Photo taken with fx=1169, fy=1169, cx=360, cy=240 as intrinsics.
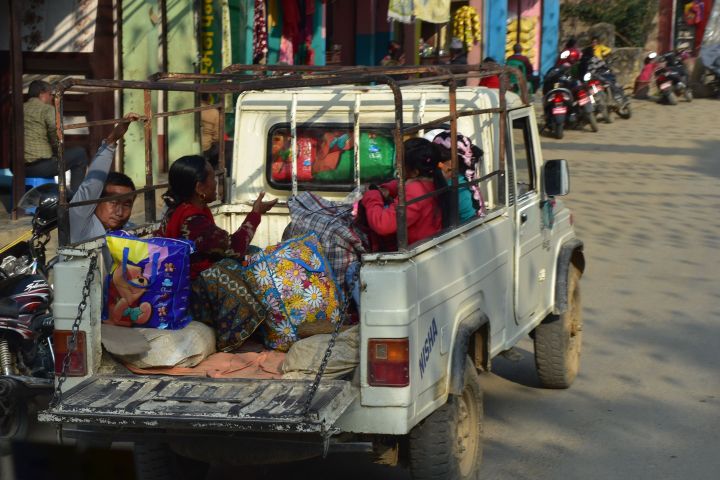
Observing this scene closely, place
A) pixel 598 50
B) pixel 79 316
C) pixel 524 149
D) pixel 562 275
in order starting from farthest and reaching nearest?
1. pixel 598 50
2. pixel 562 275
3. pixel 524 149
4. pixel 79 316

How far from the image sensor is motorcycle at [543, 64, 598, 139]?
1903 cm

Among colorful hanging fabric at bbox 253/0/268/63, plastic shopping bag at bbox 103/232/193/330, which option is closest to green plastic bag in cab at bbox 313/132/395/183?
plastic shopping bag at bbox 103/232/193/330

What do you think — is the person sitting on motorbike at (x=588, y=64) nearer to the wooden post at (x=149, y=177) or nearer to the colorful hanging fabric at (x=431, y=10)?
the colorful hanging fabric at (x=431, y=10)

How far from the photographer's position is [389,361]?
434cm

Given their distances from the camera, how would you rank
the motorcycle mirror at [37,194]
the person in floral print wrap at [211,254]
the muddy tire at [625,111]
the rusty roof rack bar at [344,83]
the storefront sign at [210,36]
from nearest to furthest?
the rusty roof rack bar at [344,83]
the person in floral print wrap at [211,254]
the motorcycle mirror at [37,194]
the storefront sign at [210,36]
the muddy tire at [625,111]

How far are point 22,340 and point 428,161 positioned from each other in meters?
2.31

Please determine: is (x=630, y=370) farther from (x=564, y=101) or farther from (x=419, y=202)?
(x=564, y=101)

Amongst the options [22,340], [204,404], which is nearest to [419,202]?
[204,404]

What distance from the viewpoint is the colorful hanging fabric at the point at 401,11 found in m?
18.2

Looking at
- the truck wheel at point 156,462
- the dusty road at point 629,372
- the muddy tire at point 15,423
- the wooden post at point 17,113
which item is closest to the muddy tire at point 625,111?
the dusty road at point 629,372

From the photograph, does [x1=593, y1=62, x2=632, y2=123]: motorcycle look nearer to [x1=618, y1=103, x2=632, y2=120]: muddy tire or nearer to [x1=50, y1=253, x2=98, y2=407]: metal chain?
[x1=618, y1=103, x2=632, y2=120]: muddy tire

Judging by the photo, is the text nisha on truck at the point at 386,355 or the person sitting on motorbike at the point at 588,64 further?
the person sitting on motorbike at the point at 588,64

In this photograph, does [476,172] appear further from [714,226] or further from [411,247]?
[714,226]

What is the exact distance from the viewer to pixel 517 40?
29.1 meters
